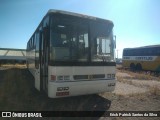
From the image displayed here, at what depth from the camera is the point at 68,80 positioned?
688cm

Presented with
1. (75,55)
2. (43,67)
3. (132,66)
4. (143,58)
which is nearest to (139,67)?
(143,58)

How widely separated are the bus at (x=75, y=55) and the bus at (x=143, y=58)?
56.9 ft

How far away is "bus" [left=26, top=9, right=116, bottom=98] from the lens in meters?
6.73

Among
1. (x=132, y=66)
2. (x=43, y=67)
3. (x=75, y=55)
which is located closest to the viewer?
(x=75, y=55)

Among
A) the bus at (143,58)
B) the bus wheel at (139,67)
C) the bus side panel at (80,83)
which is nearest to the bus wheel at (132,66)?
the bus at (143,58)

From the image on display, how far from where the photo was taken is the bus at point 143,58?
23.5 meters

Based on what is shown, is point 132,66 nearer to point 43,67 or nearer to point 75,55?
point 43,67

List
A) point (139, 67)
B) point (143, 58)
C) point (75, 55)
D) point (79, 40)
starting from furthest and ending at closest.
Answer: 1. point (139, 67)
2. point (143, 58)
3. point (79, 40)
4. point (75, 55)

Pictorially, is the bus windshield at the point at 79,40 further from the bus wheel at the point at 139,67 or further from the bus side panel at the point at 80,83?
the bus wheel at the point at 139,67

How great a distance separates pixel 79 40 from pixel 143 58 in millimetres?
20625

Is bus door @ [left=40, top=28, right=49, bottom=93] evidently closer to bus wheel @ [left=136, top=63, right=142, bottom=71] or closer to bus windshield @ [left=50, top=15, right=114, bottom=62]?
bus windshield @ [left=50, top=15, right=114, bottom=62]

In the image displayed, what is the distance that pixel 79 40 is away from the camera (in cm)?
733

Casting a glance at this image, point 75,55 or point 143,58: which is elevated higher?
point 75,55

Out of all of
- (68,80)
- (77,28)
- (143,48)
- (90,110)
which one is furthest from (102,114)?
(143,48)
